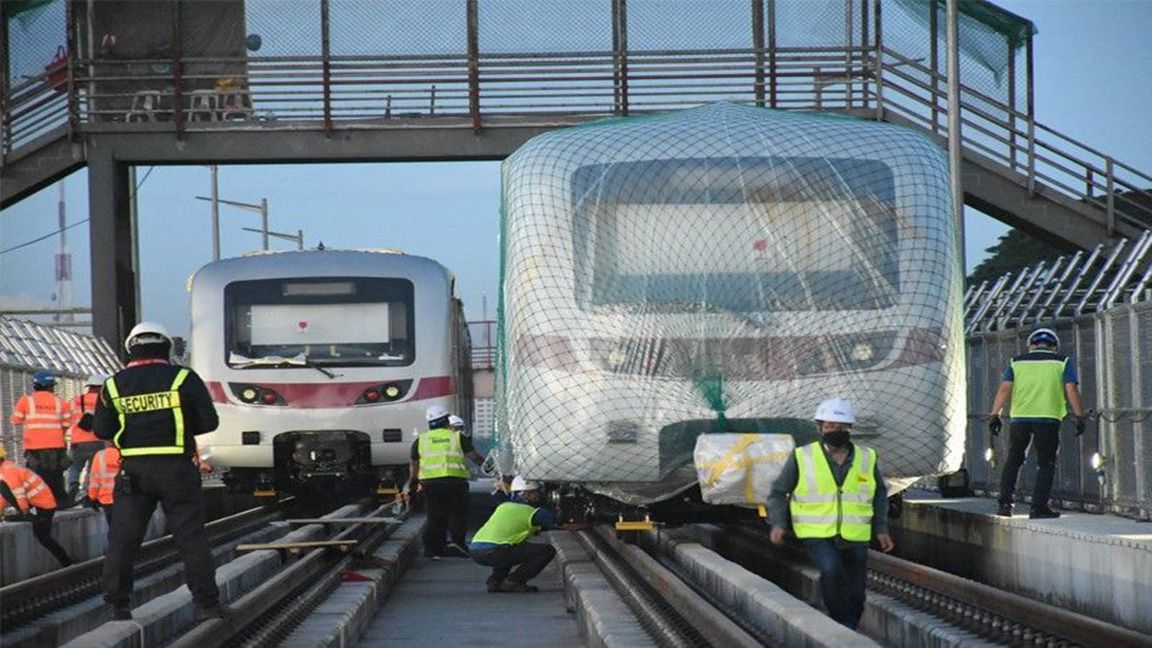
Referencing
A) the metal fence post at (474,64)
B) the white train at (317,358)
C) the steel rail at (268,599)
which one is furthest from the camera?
the metal fence post at (474,64)

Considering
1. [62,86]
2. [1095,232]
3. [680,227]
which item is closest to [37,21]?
[62,86]

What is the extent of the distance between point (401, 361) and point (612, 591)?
10686 millimetres

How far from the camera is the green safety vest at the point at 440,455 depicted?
21.5 m

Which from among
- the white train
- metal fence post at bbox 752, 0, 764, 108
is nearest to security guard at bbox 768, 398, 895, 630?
the white train

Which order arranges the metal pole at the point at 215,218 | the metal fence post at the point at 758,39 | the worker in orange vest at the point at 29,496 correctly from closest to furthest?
the worker in orange vest at the point at 29,496 → the metal fence post at the point at 758,39 → the metal pole at the point at 215,218

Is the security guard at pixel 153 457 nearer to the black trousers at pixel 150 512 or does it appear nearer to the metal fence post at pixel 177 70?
the black trousers at pixel 150 512

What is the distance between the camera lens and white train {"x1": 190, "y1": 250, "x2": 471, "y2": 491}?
2583cm

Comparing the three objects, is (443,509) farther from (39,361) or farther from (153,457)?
(153,457)

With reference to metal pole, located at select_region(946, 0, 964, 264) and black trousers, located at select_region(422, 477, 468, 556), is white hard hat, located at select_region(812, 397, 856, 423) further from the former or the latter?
metal pole, located at select_region(946, 0, 964, 264)

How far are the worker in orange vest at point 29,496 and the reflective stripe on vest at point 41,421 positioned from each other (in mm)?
3140

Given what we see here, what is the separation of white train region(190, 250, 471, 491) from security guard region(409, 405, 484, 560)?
3.65 metres

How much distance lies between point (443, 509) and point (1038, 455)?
20.7 feet

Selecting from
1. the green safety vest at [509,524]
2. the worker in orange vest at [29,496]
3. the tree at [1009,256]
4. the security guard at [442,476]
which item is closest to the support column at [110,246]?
the security guard at [442,476]

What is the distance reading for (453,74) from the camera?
33594 mm
